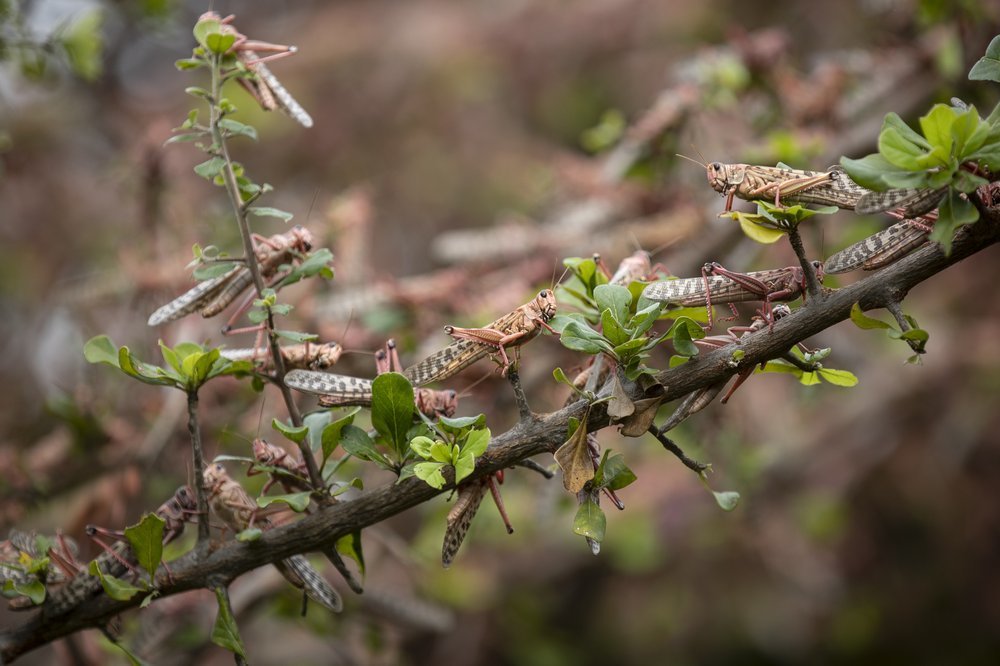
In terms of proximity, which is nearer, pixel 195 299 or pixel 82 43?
pixel 195 299

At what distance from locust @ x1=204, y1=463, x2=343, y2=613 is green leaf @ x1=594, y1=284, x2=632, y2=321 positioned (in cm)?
43

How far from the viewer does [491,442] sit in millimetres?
735

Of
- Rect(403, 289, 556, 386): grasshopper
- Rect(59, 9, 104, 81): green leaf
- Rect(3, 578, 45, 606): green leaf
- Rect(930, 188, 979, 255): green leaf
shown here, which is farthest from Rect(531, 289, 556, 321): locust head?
Rect(59, 9, 104, 81): green leaf

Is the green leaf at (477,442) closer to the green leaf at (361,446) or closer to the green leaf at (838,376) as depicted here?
the green leaf at (361,446)

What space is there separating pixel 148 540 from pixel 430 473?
12.5 inches

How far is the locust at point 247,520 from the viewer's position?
84 centimetres

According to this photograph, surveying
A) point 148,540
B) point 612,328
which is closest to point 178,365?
point 148,540

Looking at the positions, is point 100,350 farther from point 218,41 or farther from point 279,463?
point 218,41

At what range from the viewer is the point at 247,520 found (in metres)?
0.84

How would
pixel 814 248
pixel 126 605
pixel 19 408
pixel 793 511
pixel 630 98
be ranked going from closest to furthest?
1. pixel 126 605
2. pixel 814 248
3. pixel 19 408
4. pixel 793 511
5. pixel 630 98

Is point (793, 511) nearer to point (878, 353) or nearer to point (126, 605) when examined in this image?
point (878, 353)

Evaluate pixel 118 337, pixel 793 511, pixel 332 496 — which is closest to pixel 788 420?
pixel 793 511

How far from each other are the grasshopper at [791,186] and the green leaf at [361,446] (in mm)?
408

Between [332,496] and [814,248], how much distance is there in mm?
1421
